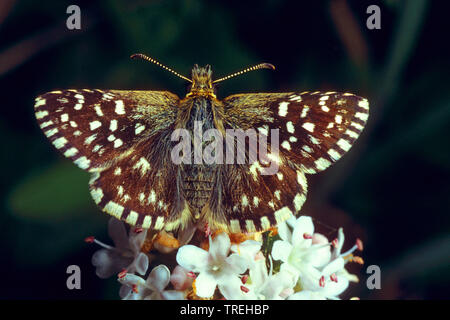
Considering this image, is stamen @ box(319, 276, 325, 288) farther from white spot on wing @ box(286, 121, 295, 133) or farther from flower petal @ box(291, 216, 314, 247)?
white spot on wing @ box(286, 121, 295, 133)

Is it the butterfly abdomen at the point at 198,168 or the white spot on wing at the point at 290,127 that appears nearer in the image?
the butterfly abdomen at the point at 198,168

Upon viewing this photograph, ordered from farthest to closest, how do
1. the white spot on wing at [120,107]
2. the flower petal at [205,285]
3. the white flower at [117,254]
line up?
the white flower at [117,254] < the white spot on wing at [120,107] < the flower petal at [205,285]

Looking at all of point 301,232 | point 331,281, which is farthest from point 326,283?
point 301,232

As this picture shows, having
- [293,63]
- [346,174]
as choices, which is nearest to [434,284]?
[346,174]

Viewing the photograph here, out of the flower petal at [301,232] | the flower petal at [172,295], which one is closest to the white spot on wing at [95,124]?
the flower petal at [172,295]

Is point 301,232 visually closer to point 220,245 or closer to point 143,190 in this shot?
point 220,245

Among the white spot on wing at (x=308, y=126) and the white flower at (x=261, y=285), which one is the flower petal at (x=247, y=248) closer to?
the white flower at (x=261, y=285)
